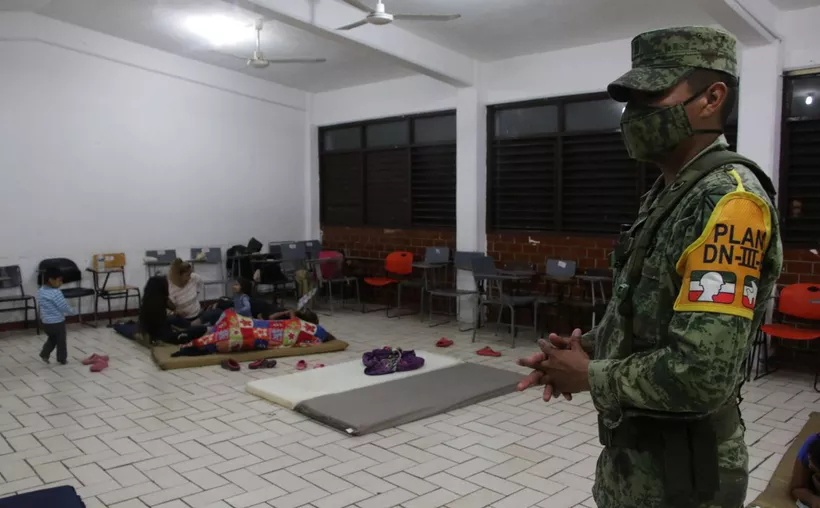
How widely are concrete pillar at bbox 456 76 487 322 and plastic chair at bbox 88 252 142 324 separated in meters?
4.11

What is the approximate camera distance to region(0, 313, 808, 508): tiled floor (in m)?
3.44

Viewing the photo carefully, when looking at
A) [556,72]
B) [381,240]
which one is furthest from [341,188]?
Answer: [556,72]

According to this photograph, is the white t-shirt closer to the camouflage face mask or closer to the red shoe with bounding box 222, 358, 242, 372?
the red shoe with bounding box 222, 358, 242, 372

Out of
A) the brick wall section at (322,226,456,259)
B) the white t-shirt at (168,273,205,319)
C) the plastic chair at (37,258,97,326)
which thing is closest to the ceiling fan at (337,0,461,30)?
the white t-shirt at (168,273,205,319)

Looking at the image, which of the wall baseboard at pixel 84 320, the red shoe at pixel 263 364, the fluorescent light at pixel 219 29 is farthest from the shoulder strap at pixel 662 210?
the wall baseboard at pixel 84 320

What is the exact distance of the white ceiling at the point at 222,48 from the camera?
671 centimetres

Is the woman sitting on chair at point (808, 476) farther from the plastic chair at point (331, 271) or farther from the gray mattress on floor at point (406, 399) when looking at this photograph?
the plastic chair at point (331, 271)

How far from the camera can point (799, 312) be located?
5539 millimetres

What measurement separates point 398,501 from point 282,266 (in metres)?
6.13

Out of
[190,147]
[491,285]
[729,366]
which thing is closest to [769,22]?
[491,285]

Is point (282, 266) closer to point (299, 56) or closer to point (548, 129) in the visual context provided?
point (299, 56)

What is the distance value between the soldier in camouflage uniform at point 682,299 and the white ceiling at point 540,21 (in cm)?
487

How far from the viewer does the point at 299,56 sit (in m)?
8.25

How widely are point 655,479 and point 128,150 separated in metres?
8.30
